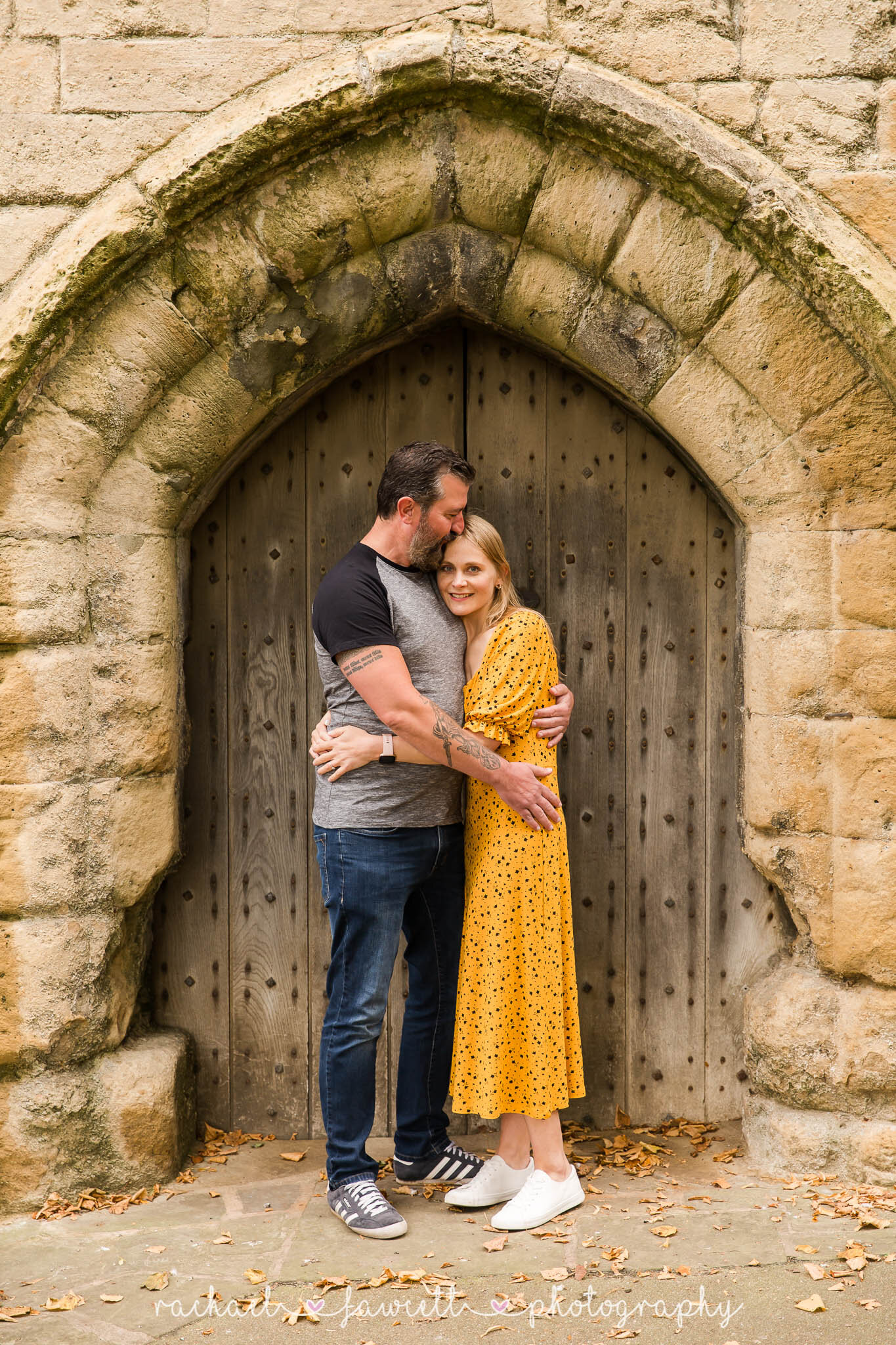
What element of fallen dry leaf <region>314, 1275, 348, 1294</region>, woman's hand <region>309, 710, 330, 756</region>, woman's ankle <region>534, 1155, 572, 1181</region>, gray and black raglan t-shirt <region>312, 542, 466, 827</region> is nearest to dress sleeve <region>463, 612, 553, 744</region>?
gray and black raglan t-shirt <region>312, 542, 466, 827</region>

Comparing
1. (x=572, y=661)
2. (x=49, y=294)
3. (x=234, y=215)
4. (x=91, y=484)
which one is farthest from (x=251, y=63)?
(x=572, y=661)

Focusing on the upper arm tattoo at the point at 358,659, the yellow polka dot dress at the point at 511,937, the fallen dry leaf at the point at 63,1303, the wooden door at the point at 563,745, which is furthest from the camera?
the wooden door at the point at 563,745

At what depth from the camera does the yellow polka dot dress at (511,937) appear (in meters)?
2.87

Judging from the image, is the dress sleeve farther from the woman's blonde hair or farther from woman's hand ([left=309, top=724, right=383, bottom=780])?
woman's hand ([left=309, top=724, right=383, bottom=780])

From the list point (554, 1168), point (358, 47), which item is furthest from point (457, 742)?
point (358, 47)

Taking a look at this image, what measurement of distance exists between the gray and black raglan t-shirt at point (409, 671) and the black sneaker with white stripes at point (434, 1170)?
3.31ft

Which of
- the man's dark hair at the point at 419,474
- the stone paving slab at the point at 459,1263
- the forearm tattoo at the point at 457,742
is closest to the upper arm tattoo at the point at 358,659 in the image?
the forearm tattoo at the point at 457,742

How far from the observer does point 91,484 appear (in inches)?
120

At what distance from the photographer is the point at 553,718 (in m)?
2.96

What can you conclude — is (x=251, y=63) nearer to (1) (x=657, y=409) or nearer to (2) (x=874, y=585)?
(1) (x=657, y=409)

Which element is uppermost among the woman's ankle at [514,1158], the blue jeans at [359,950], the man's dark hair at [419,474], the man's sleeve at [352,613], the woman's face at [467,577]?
the man's dark hair at [419,474]

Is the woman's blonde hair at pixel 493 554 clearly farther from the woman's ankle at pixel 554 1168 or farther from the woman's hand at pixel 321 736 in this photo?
the woman's ankle at pixel 554 1168

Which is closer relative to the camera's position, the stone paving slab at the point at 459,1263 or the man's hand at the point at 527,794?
the stone paving slab at the point at 459,1263

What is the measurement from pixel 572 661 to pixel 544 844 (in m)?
0.74
